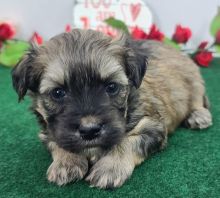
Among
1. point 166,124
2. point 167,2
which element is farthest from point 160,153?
point 167,2

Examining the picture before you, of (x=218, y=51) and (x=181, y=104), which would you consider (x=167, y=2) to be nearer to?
(x=218, y=51)

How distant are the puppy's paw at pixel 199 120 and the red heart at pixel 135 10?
6.62 feet

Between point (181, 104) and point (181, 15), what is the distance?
2146mm

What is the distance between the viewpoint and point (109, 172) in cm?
231

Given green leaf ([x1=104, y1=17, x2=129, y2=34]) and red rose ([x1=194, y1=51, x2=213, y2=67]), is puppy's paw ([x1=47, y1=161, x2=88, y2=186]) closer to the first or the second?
green leaf ([x1=104, y1=17, x2=129, y2=34])

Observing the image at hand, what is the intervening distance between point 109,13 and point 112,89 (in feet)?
9.45

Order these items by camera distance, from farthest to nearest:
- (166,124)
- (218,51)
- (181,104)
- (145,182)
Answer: (218,51), (181,104), (166,124), (145,182)

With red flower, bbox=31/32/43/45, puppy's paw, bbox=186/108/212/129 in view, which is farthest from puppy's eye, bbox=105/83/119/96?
puppy's paw, bbox=186/108/212/129

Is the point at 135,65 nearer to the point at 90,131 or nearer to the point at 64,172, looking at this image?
the point at 90,131

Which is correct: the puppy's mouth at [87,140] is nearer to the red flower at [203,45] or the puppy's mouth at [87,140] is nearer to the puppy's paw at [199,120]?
the puppy's paw at [199,120]

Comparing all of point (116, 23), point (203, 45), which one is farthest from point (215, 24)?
point (116, 23)

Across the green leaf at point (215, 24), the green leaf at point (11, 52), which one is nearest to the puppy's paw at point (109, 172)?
the green leaf at point (215, 24)

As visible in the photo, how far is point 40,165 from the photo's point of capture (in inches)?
101

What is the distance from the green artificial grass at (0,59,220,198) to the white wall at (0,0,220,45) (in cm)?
199
